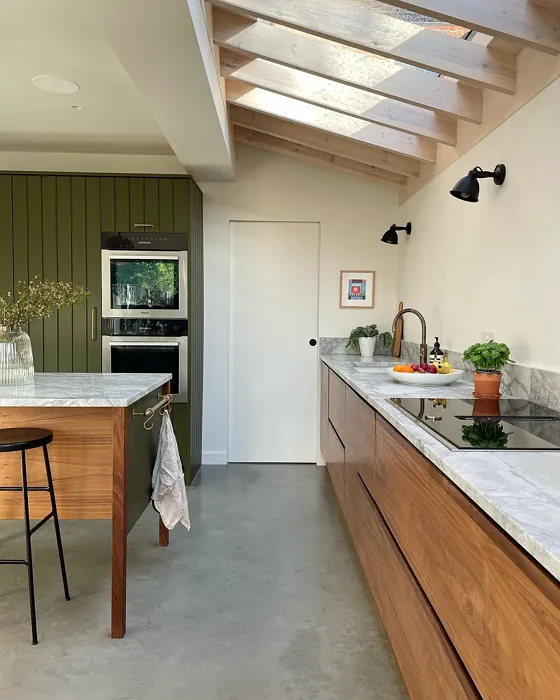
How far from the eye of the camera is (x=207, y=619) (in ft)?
6.89

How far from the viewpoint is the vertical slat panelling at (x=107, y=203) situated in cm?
379

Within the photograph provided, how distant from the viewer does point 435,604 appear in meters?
1.21

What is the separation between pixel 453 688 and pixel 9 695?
4.61 feet

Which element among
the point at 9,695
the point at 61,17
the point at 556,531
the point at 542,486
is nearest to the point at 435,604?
the point at 542,486

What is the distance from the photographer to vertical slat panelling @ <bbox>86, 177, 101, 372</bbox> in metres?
3.79

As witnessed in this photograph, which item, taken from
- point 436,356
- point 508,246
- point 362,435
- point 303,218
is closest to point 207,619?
point 362,435

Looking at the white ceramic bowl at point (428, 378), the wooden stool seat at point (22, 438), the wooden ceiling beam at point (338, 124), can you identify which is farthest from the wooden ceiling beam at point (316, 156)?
the wooden stool seat at point (22, 438)

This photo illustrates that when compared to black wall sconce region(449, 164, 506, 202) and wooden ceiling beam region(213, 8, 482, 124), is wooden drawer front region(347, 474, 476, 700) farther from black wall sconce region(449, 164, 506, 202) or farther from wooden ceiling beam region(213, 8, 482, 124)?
wooden ceiling beam region(213, 8, 482, 124)

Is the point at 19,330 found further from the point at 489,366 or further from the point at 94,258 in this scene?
the point at 489,366

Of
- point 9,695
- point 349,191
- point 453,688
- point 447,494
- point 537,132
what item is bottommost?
point 9,695

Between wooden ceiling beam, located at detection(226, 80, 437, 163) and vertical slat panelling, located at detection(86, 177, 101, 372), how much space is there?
1.33 metres

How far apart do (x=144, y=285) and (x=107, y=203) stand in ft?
2.12

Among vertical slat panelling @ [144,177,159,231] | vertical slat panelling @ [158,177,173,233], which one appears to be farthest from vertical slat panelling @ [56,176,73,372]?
vertical slat panelling @ [158,177,173,233]

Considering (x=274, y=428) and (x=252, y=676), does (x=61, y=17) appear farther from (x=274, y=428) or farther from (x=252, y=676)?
(x=274, y=428)
